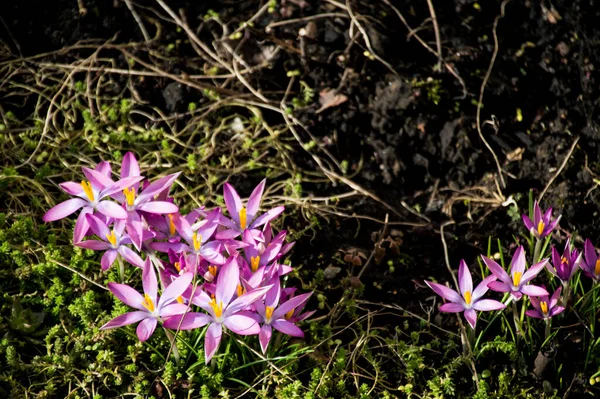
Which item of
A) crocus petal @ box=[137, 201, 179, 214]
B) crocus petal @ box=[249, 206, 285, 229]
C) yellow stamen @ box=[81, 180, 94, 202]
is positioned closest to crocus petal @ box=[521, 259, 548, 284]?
crocus petal @ box=[249, 206, 285, 229]

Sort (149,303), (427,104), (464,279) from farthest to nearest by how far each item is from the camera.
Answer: (427,104), (464,279), (149,303)

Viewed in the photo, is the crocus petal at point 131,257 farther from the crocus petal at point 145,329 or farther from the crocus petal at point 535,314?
the crocus petal at point 535,314

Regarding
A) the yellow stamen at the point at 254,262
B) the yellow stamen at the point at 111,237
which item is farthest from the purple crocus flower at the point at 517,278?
the yellow stamen at the point at 111,237

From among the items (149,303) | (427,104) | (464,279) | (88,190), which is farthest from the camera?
(427,104)

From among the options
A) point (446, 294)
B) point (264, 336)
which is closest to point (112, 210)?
point (264, 336)

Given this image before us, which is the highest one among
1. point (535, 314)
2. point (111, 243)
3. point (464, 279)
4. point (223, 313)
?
point (111, 243)

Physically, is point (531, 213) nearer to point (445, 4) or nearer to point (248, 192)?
point (248, 192)

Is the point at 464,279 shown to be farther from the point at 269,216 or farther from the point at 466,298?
the point at 269,216

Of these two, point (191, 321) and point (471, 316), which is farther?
point (471, 316)
